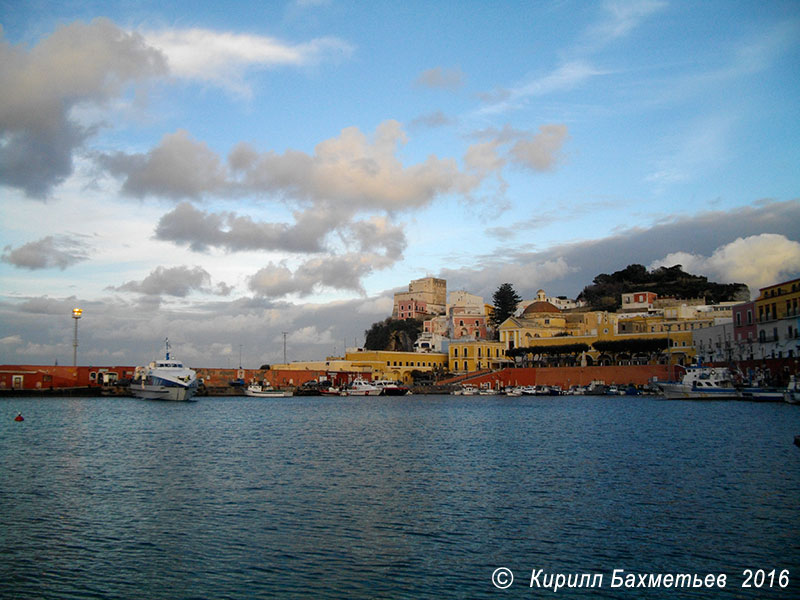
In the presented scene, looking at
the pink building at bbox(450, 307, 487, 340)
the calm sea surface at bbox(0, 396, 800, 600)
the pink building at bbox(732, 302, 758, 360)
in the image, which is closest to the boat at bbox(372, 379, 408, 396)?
the pink building at bbox(450, 307, 487, 340)

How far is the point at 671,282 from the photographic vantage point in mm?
128625

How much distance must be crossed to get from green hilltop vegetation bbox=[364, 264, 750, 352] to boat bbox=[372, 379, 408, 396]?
2728 cm

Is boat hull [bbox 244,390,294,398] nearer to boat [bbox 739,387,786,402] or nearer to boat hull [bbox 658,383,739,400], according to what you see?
boat hull [bbox 658,383,739,400]

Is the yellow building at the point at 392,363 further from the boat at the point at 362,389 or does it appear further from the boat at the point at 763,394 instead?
the boat at the point at 763,394

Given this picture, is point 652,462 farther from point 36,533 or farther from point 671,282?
point 671,282

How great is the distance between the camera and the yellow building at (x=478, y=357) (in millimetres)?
106250

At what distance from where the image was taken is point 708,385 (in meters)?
64.4

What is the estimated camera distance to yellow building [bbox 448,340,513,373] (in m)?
106

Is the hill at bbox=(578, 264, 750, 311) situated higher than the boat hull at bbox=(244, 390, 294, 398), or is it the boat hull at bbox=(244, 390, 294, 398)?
the hill at bbox=(578, 264, 750, 311)

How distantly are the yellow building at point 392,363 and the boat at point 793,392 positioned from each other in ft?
193

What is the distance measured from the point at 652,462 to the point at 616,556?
41.1 ft

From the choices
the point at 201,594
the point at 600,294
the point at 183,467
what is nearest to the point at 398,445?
the point at 183,467

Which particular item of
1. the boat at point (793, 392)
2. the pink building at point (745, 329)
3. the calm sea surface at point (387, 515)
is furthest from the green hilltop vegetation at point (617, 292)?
the calm sea surface at point (387, 515)

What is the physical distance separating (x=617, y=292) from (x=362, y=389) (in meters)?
61.9
